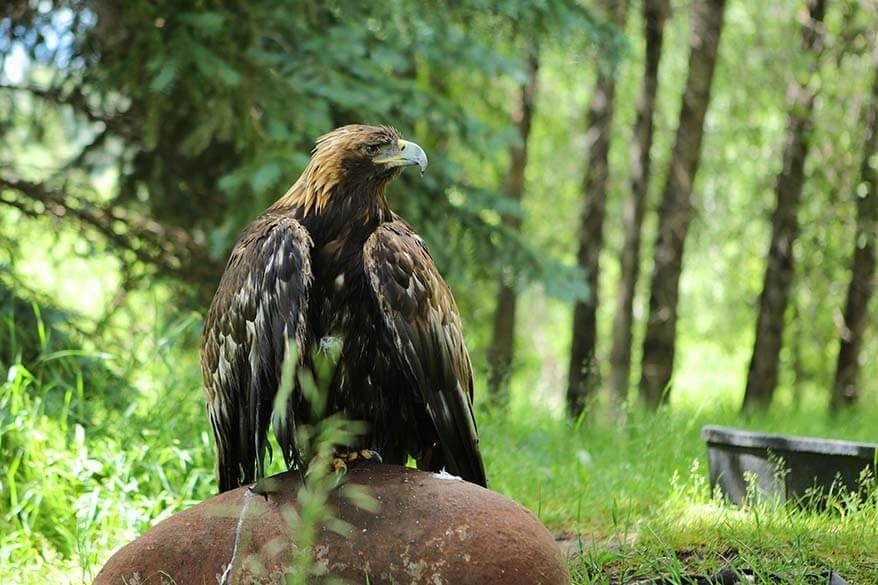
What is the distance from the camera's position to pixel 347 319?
408 centimetres

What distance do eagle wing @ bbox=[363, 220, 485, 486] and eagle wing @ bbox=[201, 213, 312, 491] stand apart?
0.29 meters

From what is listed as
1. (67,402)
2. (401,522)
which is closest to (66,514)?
(67,402)

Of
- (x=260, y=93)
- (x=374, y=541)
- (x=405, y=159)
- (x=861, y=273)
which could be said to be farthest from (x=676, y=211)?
(x=374, y=541)

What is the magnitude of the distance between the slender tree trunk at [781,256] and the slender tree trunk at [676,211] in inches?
40.7

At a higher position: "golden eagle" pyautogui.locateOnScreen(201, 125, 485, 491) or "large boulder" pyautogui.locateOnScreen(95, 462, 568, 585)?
"golden eagle" pyautogui.locateOnScreen(201, 125, 485, 491)

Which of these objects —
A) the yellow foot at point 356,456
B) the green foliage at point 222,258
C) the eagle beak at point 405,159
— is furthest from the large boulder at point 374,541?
the eagle beak at point 405,159

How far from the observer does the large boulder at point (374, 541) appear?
375 centimetres

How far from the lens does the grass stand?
4.55 meters

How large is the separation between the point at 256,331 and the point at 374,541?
2.93 ft

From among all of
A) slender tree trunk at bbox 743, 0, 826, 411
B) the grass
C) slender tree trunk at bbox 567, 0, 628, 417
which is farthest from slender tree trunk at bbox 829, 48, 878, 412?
the grass

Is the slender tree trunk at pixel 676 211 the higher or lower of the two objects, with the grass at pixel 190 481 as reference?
higher

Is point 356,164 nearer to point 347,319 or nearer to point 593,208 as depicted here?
point 347,319

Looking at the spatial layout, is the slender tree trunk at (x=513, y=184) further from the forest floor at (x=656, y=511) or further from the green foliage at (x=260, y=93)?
the forest floor at (x=656, y=511)

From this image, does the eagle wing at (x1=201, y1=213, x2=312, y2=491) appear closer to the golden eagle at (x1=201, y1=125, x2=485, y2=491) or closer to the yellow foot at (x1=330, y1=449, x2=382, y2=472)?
the golden eagle at (x1=201, y1=125, x2=485, y2=491)
